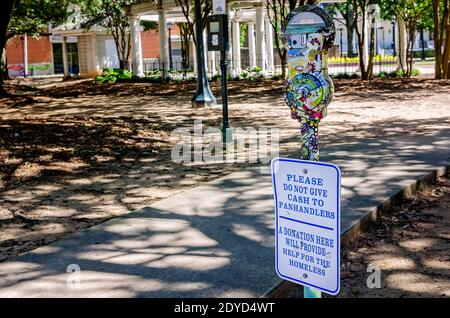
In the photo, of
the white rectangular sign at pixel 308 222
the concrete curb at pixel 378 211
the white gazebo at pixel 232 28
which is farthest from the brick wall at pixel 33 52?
the white rectangular sign at pixel 308 222

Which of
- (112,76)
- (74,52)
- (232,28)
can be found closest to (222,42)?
(112,76)

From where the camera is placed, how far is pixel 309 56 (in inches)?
144

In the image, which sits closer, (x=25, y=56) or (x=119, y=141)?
(x=119, y=141)

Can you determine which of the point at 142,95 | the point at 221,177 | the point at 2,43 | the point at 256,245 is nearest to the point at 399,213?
the point at 256,245

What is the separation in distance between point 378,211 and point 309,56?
8.97 feet

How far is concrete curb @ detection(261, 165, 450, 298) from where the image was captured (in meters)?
4.09

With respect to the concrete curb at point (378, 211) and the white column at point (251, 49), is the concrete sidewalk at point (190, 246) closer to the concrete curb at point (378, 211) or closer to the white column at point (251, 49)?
the concrete curb at point (378, 211)

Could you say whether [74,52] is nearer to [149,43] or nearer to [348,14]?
[149,43]

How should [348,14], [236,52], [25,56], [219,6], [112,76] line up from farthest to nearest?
[25,56]
[348,14]
[236,52]
[112,76]
[219,6]

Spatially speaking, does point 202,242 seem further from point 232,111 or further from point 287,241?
point 232,111

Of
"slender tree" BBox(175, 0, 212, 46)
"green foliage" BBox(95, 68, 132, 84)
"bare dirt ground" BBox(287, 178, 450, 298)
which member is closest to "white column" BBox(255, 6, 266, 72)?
"slender tree" BBox(175, 0, 212, 46)

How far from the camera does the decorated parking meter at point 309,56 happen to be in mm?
3680

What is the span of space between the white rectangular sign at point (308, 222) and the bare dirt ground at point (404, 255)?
1.14m

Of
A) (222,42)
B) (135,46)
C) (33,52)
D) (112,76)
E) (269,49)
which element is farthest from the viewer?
(33,52)
